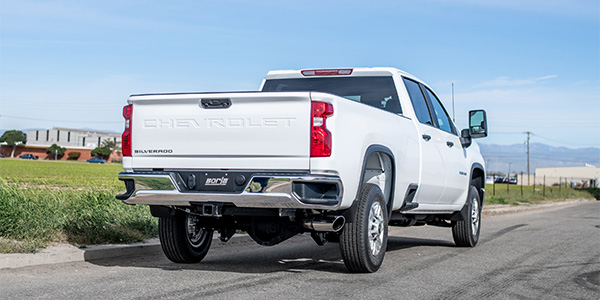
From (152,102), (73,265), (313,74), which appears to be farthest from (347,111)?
(73,265)

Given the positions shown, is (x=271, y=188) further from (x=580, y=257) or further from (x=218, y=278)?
(x=580, y=257)

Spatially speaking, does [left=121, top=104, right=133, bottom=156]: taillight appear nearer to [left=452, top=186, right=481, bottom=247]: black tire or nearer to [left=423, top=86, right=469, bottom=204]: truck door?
[left=423, top=86, right=469, bottom=204]: truck door

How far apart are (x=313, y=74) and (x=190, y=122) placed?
2.64 metres

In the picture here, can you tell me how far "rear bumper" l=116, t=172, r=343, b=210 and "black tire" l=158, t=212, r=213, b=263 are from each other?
103cm

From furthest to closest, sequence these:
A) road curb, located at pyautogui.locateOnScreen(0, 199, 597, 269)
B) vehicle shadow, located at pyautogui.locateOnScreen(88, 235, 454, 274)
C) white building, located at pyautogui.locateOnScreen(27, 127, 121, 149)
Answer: white building, located at pyautogui.locateOnScreen(27, 127, 121, 149) → vehicle shadow, located at pyautogui.locateOnScreen(88, 235, 454, 274) → road curb, located at pyautogui.locateOnScreen(0, 199, 597, 269)

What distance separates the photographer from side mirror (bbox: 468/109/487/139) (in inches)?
386

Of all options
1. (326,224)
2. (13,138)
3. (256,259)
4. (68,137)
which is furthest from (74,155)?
(326,224)

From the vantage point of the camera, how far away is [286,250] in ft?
30.3

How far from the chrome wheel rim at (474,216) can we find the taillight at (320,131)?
205 inches

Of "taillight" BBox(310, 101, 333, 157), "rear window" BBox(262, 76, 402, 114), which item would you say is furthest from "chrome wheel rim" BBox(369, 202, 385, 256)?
"rear window" BBox(262, 76, 402, 114)

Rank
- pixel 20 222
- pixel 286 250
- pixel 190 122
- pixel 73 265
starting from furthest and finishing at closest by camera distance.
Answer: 1. pixel 286 250
2. pixel 20 222
3. pixel 73 265
4. pixel 190 122

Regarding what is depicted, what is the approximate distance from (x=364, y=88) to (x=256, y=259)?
2497 millimetres

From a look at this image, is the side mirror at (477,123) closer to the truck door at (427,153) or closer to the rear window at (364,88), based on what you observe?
the truck door at (427,153)

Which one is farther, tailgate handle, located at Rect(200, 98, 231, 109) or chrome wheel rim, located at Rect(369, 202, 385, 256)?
chrome wheel rim, located at Rect(369, 202, 385, 256)
